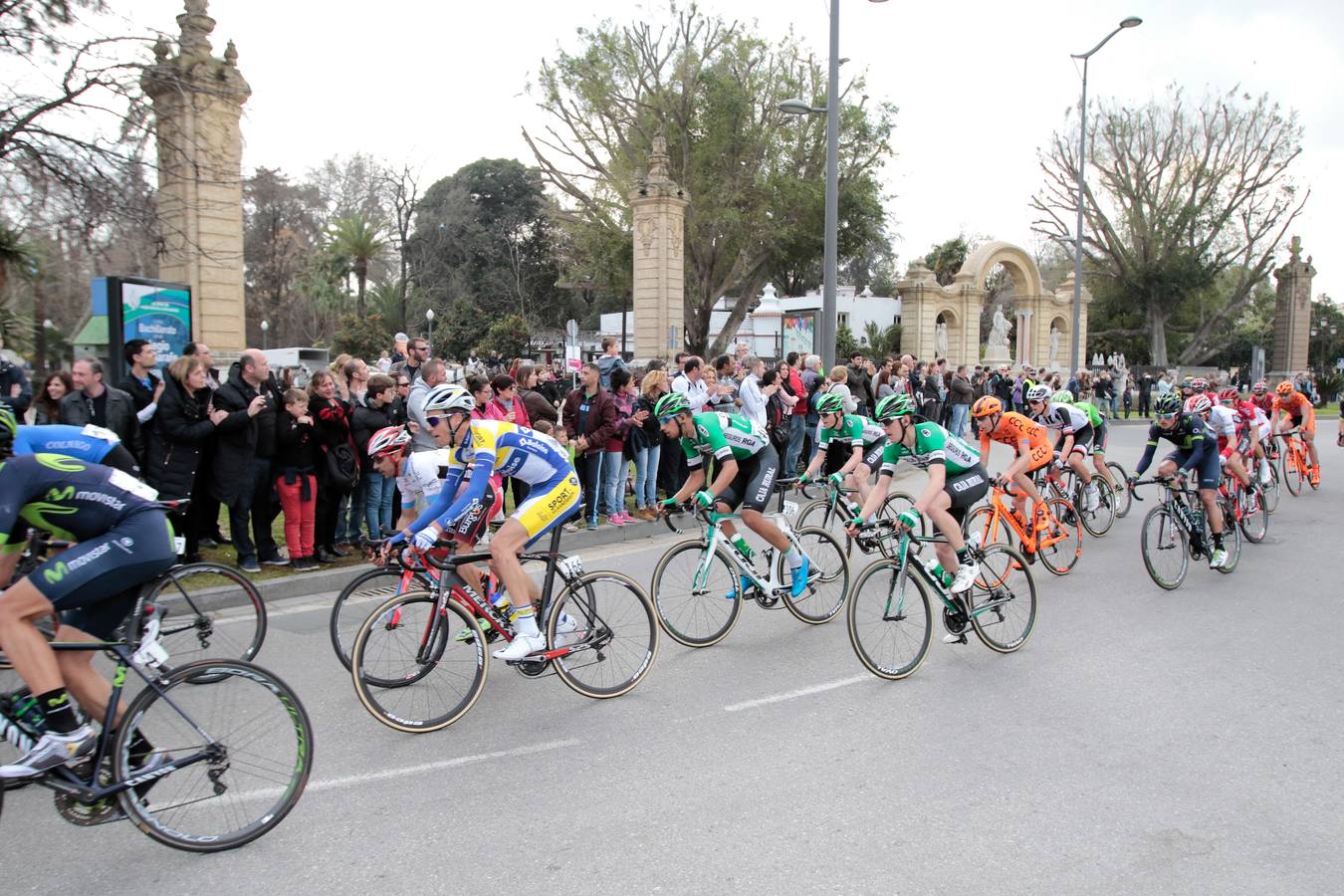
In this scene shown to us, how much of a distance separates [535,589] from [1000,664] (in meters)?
3.24

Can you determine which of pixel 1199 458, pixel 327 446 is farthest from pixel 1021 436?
pixel 327 446

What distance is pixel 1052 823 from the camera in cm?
407

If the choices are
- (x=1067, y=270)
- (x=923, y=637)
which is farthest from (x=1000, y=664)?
(x=1067, y=270)

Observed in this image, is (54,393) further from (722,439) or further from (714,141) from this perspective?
(714,141)

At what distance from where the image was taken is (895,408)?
6.91m

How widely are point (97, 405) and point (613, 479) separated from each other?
211 inches

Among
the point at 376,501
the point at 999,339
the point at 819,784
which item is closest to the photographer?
the point at 819,784

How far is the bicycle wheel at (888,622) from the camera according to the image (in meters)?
5.90

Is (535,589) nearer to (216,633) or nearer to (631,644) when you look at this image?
(631,644)

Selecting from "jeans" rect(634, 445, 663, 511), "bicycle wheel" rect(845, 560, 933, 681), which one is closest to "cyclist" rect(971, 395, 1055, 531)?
"bicycle wheel" rect(845, 560, 933, 681)

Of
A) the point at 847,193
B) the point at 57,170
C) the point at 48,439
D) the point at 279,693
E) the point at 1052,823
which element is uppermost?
the point at 847,193

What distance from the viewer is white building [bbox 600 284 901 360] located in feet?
92.2

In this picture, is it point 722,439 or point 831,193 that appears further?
point 831,193

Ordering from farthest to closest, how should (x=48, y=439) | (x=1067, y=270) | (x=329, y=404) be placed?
(x=1067, y=270)
(x=329, y=404)
(x=48, y=439)
